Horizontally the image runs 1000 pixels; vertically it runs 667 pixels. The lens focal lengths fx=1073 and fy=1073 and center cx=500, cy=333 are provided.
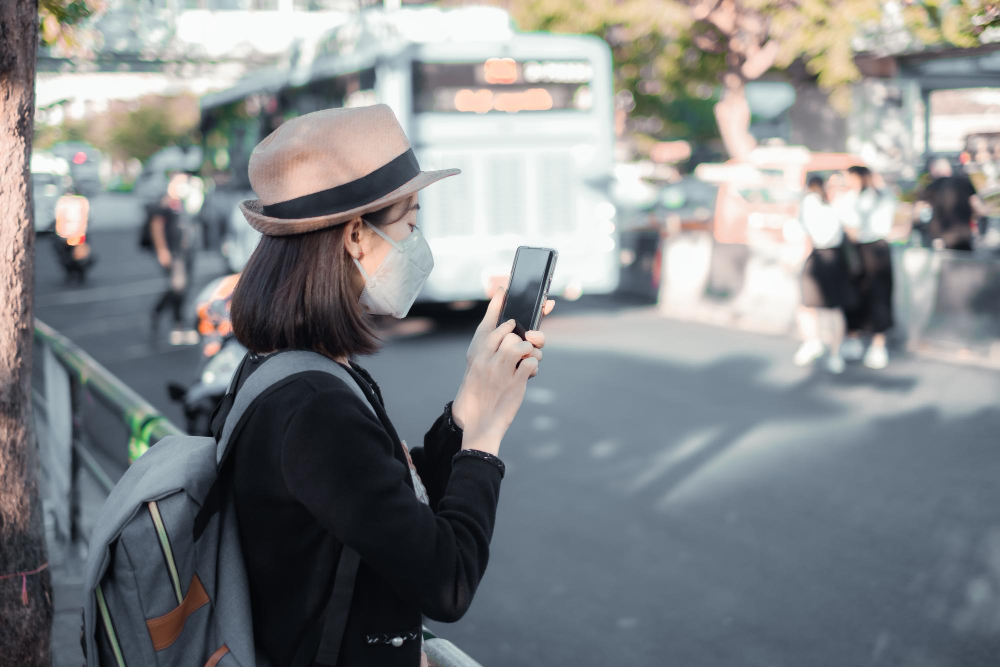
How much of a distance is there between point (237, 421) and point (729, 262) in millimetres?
12591

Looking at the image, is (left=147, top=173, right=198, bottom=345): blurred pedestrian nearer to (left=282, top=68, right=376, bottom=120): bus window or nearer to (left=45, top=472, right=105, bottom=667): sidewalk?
(left=282, top=68, right=376, bottom=120): bus window

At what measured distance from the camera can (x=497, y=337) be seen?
5.90 feet

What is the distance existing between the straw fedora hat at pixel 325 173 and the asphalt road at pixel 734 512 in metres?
2.89

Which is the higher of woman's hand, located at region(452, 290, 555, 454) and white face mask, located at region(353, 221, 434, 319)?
white face mask, located at region(353, 221, 434, 319)

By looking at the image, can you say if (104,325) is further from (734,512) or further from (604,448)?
(734,512)

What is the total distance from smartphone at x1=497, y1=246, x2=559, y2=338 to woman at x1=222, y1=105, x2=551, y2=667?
6 cm

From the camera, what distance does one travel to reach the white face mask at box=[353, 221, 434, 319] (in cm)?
182

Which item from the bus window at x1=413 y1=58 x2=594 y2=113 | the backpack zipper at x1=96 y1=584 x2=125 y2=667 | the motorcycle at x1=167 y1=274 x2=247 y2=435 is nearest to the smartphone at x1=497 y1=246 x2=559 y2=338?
the backpack zipper at x1=96 y1=584 x2=125 y2=667

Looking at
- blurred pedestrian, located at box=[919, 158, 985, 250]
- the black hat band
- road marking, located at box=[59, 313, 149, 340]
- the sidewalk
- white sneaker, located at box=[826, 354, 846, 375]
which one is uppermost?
the black hat band

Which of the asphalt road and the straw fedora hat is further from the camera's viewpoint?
the asphalt road

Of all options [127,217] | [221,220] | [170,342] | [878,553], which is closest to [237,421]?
[878,553]

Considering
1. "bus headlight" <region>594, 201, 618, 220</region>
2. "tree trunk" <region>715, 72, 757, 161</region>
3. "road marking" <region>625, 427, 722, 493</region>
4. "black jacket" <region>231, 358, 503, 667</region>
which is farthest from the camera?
"tree trunk" <region>715, 72, 757, 161</region>

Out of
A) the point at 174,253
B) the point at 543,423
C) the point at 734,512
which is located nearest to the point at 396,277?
the point at 734,512

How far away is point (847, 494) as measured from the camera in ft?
20.1
